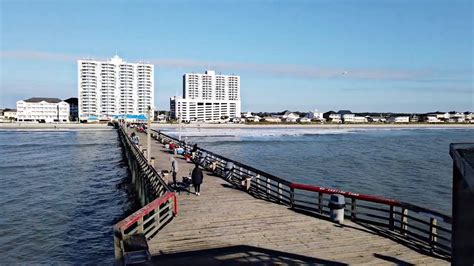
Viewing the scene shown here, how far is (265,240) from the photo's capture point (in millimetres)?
10789

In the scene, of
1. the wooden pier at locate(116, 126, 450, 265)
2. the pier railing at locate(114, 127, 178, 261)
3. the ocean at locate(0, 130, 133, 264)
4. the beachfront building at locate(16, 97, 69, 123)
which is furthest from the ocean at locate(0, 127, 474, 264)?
the beachfront building at locate(16, 97, 69, 123)

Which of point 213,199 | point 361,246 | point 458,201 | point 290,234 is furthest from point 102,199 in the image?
Result: point 458,201

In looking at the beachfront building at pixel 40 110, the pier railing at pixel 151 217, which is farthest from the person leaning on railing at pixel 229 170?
the beachfront building at pixel 40 110

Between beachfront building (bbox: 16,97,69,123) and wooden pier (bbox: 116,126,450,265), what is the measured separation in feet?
623

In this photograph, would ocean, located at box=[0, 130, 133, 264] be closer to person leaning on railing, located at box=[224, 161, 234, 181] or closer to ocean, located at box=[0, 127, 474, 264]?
ocean, located at box=[0, 127, 474, 264]

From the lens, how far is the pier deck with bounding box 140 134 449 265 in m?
9.38

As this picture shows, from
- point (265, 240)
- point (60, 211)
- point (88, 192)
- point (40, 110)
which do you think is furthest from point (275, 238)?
point (40, 110)

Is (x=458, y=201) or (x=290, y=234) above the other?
(x=458, y=201)

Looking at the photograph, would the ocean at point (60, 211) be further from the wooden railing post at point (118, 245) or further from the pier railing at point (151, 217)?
the wooden railing post at point (118, 245)

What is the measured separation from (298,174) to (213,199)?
21017 mm

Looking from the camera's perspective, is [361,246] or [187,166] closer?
[361,246]

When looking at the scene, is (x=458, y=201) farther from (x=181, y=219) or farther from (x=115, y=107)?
(x=115, y=107)

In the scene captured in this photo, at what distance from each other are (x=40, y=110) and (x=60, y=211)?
595 feet

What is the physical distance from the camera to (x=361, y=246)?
400 inches
